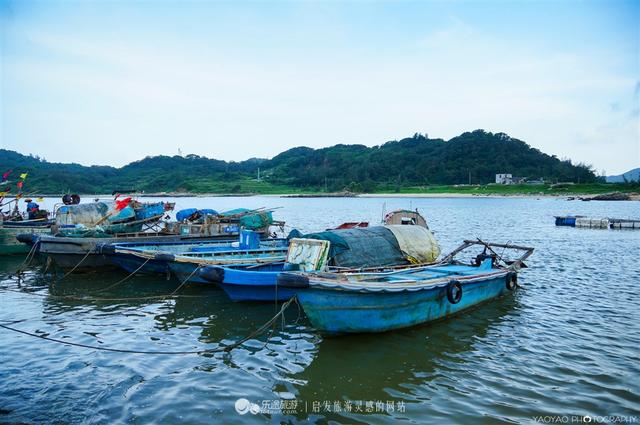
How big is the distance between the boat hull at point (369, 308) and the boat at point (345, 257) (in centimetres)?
238

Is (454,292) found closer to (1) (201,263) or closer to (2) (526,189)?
(1) (201,263)

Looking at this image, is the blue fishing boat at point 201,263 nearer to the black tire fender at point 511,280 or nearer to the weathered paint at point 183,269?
the weathered paint at point 183,269

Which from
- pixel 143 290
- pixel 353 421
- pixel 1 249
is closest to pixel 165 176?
pixel 1 249

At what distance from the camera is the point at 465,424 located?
747 centimetres

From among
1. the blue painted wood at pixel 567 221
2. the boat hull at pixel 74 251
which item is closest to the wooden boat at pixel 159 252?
the boat hull at pixel 74 251

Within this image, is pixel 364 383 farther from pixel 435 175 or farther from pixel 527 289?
pixel 435 175

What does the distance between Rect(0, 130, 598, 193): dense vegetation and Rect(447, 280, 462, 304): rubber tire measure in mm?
145958

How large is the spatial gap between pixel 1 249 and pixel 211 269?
19509mm

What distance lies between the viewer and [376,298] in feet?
34.6

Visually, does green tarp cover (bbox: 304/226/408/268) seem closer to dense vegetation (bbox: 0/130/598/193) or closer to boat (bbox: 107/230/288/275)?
boat (bbox: 107/230/288/275)

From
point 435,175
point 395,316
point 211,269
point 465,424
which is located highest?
point 435,175

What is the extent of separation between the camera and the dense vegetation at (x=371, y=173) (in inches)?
6024

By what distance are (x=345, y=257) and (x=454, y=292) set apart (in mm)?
3481

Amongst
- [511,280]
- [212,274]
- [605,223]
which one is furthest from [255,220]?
[605,223]
